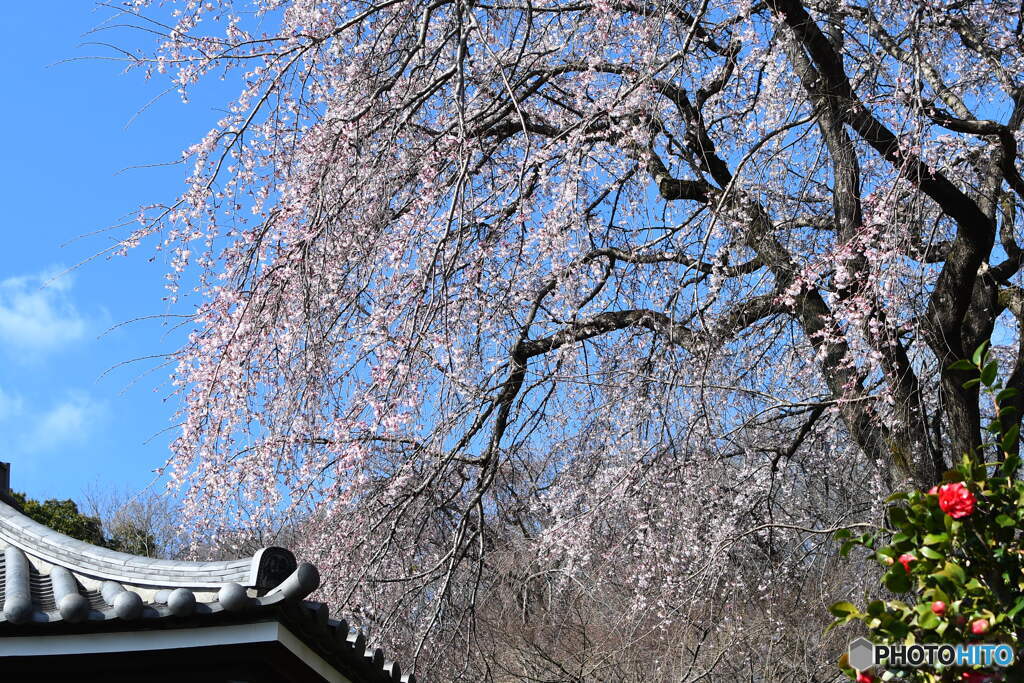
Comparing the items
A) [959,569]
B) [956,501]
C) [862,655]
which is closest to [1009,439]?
[956,501]

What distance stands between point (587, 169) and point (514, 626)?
3851mm

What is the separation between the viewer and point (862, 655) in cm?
333

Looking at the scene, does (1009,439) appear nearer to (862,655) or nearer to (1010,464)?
(1010,464)

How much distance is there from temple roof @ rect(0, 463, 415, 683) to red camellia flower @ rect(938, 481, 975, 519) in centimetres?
181

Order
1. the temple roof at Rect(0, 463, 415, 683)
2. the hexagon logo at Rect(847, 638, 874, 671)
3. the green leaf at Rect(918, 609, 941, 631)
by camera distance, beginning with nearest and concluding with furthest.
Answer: the temple roof at Rect(0, 463, 415, 683) → the green leaf at Rect(918, 609, 941, 631) → the hexagon logo at Rect(847, 638, 874, 671)

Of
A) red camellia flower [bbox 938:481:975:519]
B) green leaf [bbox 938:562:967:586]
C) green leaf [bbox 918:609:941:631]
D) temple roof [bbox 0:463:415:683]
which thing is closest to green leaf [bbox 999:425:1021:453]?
red camellia flower [bbox 938:481:975:519]

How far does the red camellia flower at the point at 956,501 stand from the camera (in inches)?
118

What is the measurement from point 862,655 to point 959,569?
1.74ft

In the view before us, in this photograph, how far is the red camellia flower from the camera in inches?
118

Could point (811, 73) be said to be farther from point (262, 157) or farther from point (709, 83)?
point (262, 157)

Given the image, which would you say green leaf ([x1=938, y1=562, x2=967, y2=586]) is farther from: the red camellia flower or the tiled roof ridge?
the tiled roof ridge

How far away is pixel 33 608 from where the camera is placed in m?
2.95

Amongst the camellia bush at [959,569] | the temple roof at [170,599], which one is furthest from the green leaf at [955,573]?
the temple roof at [170,599]

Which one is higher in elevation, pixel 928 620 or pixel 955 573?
pixel 955 573
